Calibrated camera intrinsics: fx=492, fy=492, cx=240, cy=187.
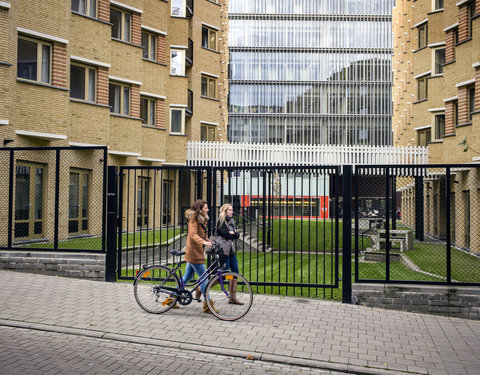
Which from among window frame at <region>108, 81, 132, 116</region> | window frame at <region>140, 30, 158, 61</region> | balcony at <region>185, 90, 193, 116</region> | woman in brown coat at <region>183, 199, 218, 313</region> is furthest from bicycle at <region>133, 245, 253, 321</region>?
balcony at <region>185, 90, 193, 116</region>

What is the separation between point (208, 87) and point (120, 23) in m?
11.1

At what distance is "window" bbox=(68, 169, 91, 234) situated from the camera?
13.7 m

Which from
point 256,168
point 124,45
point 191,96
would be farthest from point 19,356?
point 191,96

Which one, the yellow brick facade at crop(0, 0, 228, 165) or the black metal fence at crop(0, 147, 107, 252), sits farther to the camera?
the yellow brick facade at crop(0, 0, 228, 165)

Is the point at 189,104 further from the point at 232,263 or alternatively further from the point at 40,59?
the point at 232,263

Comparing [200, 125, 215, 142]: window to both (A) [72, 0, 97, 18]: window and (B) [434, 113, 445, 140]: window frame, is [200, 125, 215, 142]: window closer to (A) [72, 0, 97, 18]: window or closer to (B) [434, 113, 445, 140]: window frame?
Answer: (A) [72, 0, 97, 18]: window

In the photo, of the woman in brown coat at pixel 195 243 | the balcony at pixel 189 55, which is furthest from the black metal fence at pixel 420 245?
the balcony at pixel 189 55

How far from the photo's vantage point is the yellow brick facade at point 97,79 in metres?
16.0

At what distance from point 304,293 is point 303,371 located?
5.00 meters

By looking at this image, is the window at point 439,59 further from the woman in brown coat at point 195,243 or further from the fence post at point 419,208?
the woman in brown coat at point 195,243

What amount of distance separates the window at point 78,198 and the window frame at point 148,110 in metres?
8.45

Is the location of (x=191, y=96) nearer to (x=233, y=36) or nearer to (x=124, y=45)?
(x=124, y=45)

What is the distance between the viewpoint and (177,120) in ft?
91.6

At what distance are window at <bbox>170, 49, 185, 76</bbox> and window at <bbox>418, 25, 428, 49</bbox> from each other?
1360 centimetres
